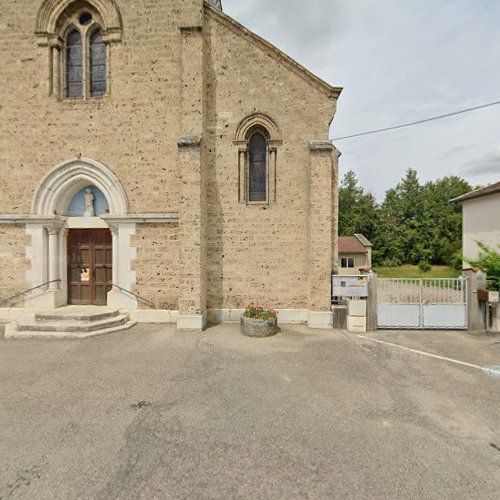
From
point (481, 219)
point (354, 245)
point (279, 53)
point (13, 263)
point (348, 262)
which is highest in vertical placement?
point (279, 53)

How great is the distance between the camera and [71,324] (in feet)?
24.7

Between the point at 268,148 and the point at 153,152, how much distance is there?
3.58m

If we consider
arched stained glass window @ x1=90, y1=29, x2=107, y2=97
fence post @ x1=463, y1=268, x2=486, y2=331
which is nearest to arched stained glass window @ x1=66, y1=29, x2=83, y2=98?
arched stained glass window @ x1=90, y1=29, x2=107, y2=97

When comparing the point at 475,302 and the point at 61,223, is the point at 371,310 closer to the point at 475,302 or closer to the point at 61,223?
the point at 475,302

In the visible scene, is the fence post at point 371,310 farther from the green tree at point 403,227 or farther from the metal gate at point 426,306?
the green tree at point 403,227

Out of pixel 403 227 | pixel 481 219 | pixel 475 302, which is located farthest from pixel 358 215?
pixel 475 302

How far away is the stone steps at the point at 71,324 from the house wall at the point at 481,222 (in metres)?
17.8

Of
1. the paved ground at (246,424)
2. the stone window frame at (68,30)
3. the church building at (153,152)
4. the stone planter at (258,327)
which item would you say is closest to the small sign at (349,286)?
the church building at (153,152)

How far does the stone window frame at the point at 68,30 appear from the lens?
27.2 feet

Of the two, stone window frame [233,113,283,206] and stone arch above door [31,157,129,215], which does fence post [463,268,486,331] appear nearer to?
stone window frame [233,113,283,206]

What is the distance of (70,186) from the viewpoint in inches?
342

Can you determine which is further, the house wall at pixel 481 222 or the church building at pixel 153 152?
the house wall at pixel 481 222

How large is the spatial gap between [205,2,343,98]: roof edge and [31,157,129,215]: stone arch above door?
5784 millimetres

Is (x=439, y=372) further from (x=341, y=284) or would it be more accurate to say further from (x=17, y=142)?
(x=17, y=142)
